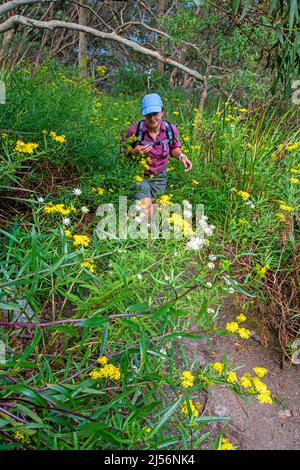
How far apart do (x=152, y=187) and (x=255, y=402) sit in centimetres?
166

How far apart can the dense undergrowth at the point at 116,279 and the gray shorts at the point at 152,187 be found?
95mm

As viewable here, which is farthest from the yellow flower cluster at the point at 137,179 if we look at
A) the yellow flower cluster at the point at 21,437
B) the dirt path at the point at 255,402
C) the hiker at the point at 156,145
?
the yellow flower cluster at the point at 21,437

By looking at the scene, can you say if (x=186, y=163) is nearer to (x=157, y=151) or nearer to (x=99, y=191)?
(x=157, y=151)

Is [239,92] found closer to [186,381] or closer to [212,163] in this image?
[212,163]

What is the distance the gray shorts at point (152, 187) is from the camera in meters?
2.86

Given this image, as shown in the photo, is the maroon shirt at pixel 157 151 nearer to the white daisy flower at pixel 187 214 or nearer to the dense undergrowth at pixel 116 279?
the dense undergrowth at pixel 116 279

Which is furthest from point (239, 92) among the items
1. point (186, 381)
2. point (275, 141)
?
point (186, 381)

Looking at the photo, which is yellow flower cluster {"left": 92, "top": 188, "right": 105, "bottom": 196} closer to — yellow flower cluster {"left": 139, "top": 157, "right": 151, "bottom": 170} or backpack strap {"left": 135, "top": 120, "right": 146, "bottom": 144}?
yellow flower cluster {"left": 139, "top": 157, "right": 151, "bottom": 170}

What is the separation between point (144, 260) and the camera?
2131 millimetres

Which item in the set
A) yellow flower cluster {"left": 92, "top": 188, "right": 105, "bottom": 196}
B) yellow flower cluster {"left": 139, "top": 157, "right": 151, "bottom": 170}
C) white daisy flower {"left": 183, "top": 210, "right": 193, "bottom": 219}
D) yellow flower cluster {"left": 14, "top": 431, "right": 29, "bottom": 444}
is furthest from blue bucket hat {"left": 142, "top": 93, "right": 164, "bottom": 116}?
yellow flower cluster {"left": 14, "top": 431, "right": 29, "bottom": 444}

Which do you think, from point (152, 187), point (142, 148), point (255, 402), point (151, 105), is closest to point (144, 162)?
point (142, 148)

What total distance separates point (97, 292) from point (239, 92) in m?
3.68

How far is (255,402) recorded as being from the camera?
6.73 ft

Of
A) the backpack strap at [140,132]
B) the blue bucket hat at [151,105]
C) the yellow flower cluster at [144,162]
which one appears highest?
the blue bucket hat at [151,105]
